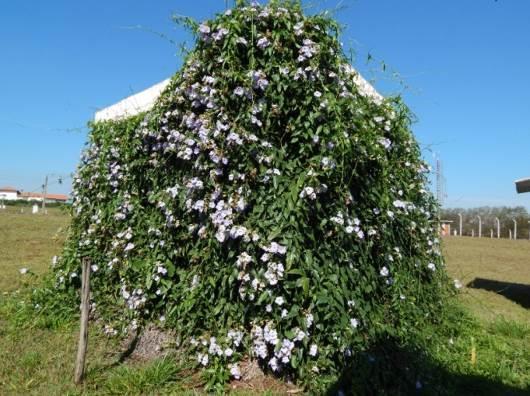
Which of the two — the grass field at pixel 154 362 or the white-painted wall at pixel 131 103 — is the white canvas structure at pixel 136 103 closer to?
the white-painted wall at pixel 131 103

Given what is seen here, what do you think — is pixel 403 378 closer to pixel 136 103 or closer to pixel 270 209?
pixel 270 209

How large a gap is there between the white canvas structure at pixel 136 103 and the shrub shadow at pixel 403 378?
92.2 inches

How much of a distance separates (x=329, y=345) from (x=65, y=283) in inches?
122

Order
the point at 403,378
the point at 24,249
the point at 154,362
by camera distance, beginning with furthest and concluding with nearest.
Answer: the point at 24,249, the point at 154,362, the point at 403,378

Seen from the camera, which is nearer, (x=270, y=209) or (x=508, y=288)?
(x=270, y=209)

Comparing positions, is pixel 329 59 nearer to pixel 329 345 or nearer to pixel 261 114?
pixel 261 114

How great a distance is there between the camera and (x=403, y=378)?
345 centimetres

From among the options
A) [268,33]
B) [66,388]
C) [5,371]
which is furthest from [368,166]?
[5,371]

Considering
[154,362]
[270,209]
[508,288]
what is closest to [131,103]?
[270,209]

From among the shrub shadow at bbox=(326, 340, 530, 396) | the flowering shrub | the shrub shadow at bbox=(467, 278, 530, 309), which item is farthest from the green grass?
the shrub shadow at bbox=(467, 278, 530, 309)

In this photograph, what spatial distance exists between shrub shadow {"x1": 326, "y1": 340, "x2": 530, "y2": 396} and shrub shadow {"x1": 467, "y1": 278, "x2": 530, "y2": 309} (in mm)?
3678

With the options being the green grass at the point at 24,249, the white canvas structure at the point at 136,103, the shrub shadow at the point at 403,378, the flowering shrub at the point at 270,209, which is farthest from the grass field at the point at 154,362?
the white canvas structure at the point at 136,103

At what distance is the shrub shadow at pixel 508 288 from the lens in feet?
23.7

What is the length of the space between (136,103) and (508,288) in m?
6.73
